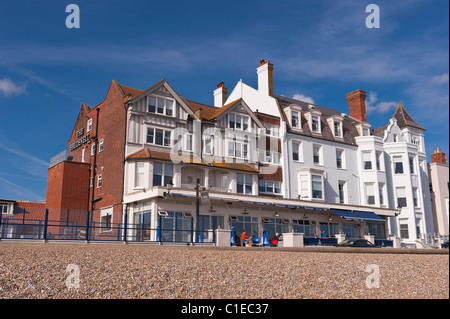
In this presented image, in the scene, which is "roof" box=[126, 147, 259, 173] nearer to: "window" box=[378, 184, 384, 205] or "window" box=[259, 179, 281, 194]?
"window" box=[259, 179, 281, 194]

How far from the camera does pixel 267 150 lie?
44094 millimetres

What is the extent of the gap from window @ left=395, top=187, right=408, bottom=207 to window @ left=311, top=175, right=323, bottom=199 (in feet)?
36.4

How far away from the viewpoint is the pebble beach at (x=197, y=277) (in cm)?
1312

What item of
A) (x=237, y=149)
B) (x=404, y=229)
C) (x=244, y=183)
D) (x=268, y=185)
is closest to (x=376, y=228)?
(x=404, y=229)

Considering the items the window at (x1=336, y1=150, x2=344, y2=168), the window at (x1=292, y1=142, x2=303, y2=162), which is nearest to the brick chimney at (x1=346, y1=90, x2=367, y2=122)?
the window at (x1=336, y1=150, x2=344, y2=168)

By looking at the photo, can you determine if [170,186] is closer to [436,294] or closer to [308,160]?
[308,160]

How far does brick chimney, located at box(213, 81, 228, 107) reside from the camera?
174 ft

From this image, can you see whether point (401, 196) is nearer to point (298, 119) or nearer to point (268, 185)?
point (298, 119)

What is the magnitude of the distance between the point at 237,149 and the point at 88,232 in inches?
774

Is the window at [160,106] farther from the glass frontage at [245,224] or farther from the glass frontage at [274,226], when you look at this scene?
the glass frontage at [274,226]

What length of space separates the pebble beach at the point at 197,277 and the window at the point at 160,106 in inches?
871

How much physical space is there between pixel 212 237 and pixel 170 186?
561cm

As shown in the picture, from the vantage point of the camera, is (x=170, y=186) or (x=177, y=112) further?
(x=177, y=112)
